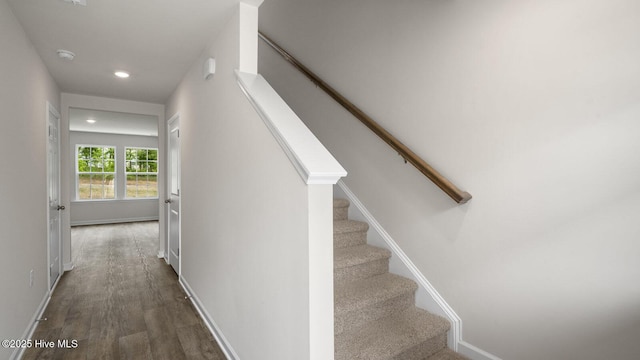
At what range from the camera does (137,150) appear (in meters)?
8.52

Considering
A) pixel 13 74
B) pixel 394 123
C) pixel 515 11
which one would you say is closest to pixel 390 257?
pixel 394 123

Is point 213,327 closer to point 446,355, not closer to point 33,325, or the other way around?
point 33,325

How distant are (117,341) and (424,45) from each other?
3.04m

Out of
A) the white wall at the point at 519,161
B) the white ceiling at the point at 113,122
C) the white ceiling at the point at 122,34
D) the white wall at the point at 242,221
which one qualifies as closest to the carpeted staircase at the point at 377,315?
the white wall at the point at 519,161

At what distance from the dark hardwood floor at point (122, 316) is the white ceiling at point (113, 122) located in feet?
9.20

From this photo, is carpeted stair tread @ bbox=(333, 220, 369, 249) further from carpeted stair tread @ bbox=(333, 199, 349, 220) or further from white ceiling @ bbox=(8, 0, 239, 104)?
white ceiling @ bbox=(8, 0, 239, 104)

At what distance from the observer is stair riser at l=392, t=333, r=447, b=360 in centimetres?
171

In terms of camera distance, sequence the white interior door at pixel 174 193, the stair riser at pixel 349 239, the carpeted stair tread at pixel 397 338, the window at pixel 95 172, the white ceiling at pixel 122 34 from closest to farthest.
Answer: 1. the carpeted stair tread at pixel 397 338
2. the white ceiling at pixel 122 34
3. the stair riser at pixel 349 239
4. the white interior door at pixel 174 193
5. the window at pixel 95 172

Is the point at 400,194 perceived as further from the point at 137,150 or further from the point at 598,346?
the point at 137,150

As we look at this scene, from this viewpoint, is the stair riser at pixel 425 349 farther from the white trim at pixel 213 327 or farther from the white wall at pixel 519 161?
the white trim at pixel 213 327

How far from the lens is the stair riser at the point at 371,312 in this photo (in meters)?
1.73

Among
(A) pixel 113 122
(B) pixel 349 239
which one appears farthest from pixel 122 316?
(A) pixel 113 122

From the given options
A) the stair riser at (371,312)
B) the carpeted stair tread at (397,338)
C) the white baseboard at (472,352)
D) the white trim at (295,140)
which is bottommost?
the white baseboard at (472,352)

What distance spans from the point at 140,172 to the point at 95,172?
1020 millimetres
